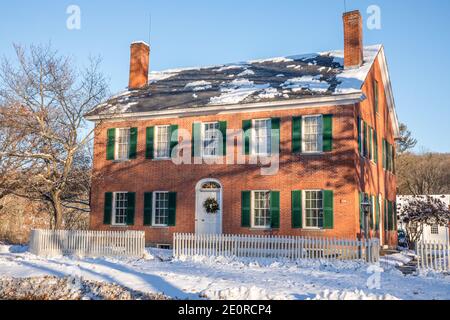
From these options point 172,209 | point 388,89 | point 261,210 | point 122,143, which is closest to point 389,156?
point 388,89

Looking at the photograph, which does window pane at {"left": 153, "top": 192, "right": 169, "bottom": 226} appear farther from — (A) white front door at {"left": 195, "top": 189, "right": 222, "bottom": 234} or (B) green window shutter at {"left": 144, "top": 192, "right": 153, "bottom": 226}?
(A) white front door at {"left": 195, "top": 189, "right": 222, "bottom": 234}

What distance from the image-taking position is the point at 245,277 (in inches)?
452

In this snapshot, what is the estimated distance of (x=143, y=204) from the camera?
2061 centimetres

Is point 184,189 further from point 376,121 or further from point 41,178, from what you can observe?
point 376,121

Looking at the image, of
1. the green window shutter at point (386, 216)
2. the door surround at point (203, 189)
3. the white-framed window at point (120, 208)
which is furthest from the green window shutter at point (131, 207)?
the green window shutter at point (386, 216)

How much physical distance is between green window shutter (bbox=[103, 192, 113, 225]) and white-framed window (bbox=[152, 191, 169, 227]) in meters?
2.35

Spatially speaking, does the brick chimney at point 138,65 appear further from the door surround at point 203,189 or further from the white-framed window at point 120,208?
the door surround at point 203,189

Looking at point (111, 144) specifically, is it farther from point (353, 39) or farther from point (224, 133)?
point (353, 39)

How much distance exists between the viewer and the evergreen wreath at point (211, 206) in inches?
753

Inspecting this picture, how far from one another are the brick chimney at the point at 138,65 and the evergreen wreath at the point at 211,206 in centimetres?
817

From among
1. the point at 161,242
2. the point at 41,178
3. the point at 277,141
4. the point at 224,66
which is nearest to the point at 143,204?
the point at 161,242

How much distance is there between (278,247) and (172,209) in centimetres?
617

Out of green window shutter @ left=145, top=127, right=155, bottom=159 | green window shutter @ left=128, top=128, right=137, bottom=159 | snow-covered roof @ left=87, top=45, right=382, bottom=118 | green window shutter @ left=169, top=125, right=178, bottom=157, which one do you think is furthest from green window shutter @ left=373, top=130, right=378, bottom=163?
green window shutter @ left=128, top=128, right=137, bottom=159
